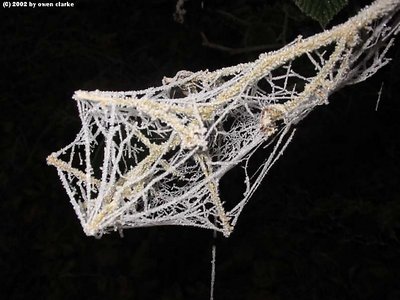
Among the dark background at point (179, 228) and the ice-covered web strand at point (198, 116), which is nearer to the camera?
the ice-covered web strand at point (198, 116)

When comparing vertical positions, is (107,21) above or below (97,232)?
above

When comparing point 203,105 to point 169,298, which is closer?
point 203,105

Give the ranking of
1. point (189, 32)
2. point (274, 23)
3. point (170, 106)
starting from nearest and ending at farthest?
point (170, 106)
point (274, 23)
point (189, 32)

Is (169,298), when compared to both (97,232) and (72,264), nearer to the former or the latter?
(72,264)

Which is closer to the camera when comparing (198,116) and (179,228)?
(198,116)

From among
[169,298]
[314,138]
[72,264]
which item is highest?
[314,138]

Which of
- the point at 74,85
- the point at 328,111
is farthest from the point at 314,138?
the point at 74,85

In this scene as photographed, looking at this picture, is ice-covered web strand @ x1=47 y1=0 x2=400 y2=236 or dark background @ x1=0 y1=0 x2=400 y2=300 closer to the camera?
ice-covered web strand @ x1=47 y1=0 x2=400 y2=236

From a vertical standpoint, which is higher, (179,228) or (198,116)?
(198,116)
